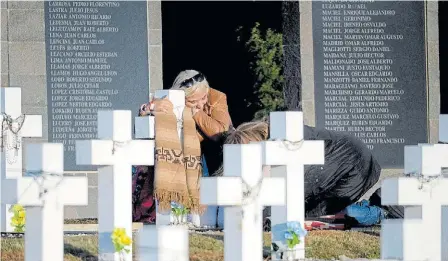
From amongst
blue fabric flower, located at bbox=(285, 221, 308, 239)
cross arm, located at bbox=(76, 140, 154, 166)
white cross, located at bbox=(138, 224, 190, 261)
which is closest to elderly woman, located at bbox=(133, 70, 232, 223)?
cross arm, located at bbox=(76, 140, 154, 166)

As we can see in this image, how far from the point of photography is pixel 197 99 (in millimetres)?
12992

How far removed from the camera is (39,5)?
1645 cm

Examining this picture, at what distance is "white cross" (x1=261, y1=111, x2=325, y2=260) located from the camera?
33.8 ft

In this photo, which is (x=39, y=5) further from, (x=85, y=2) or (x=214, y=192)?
(x=214, y=192)

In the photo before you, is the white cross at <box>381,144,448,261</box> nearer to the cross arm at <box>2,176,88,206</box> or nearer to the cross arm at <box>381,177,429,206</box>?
the cross arm at <box>381,177,429,206</box>

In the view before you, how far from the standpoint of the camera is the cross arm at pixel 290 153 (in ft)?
33.8

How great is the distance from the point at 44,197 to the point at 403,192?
1790mm

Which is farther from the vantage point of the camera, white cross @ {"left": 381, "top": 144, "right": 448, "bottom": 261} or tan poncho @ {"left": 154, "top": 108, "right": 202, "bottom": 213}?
tan poncho @ {"left": 154, "top": 108, "right": 202, "bottom": 213}

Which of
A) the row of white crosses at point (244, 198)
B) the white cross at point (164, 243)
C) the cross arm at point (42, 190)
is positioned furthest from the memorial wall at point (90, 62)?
the white cross at point (164, 243)

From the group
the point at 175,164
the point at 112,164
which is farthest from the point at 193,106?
the point at 112,164

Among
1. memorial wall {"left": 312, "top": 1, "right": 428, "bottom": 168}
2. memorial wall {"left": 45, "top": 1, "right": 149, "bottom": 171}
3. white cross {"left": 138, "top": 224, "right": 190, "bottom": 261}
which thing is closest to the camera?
white cross {"left": 138, "top": 224, "right": 190, "bottom": 261}

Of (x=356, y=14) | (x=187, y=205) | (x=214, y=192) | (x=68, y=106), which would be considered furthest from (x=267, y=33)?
(x=214, y=192)

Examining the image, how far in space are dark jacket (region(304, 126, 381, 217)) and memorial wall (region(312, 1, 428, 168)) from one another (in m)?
2.65

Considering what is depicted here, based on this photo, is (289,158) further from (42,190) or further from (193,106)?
(193,106)
